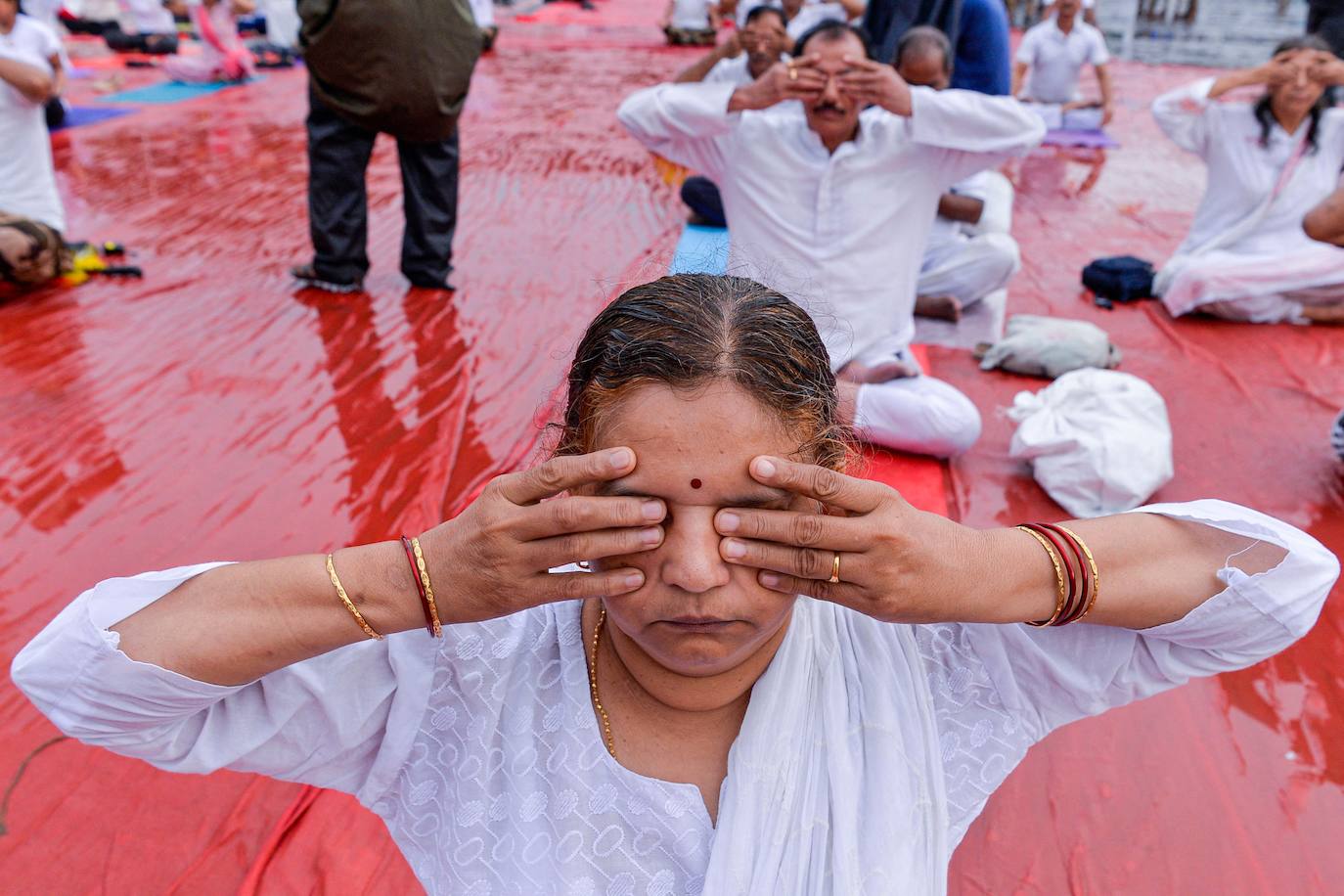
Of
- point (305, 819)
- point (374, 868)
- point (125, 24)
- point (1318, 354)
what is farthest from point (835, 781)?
point (125, 24)

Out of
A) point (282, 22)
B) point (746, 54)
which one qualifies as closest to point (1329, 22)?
point (746, 54)

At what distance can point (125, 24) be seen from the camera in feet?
44.5

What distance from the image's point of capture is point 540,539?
103 centimetres

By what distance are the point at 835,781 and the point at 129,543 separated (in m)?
2.47

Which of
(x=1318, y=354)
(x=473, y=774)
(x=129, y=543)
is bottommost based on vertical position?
(x=1318, y=354)

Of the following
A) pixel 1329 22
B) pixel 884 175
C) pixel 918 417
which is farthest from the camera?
pixel 1329 22

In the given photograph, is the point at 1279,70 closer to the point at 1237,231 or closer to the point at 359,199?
the point at 1237,231

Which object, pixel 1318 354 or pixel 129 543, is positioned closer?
pixel 129 543

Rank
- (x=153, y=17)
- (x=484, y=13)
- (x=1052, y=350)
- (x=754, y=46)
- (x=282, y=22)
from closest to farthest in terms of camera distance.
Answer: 1. (x=1052, y=350)
2. (x=754, y=46)
3. (x=153, y=17)
4. (x=282, y=22)
5. (x=484, y=13)

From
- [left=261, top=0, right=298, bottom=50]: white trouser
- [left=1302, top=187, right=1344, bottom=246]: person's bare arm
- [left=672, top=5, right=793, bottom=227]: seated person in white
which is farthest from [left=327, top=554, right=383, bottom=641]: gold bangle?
[left=261, top=0, right=298, bottom=50]: white trouser

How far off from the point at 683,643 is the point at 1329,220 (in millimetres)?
2958

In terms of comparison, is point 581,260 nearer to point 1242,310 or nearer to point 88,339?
point 88,339

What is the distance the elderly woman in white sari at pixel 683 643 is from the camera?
3.47 feet

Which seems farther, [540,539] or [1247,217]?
[1247,217]
